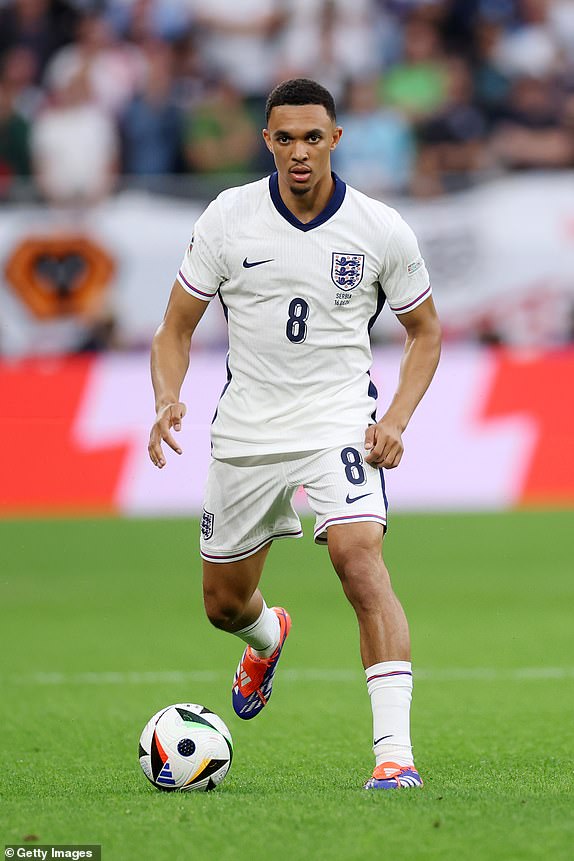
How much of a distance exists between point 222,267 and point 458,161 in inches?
452

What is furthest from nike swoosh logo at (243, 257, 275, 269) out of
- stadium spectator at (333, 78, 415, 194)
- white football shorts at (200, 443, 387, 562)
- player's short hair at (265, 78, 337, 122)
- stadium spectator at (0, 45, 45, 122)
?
stadium spectator at (0, 45, 45, 122)

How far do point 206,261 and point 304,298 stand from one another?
426 mm

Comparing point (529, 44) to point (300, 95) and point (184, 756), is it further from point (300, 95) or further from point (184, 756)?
point (184, 756)

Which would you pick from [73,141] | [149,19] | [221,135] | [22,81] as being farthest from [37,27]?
[221,135]

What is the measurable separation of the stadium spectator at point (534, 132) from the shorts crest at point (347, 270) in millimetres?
11378

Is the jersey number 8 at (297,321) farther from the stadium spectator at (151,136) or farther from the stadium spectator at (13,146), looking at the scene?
the stadium spectator at (13,146)

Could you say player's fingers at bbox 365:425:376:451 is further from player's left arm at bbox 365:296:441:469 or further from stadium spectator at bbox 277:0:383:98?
stadium spectator at bbox 277:0:383:98

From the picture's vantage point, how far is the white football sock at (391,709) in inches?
209

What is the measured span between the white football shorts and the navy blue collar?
0.87m

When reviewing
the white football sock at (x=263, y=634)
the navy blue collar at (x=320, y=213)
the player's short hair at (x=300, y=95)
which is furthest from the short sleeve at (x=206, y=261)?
the white football sock at (x=263, y=634)

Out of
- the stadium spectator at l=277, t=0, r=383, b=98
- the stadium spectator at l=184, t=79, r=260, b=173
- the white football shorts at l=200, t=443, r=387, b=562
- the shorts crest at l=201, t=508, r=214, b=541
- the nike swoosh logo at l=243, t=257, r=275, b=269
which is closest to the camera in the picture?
the white football shorts at l=200, t=443, r=387, b=562

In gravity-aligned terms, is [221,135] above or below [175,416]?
below

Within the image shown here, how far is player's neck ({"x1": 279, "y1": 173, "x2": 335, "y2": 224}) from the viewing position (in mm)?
5887

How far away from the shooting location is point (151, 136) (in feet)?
55.6
